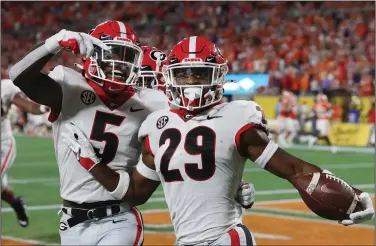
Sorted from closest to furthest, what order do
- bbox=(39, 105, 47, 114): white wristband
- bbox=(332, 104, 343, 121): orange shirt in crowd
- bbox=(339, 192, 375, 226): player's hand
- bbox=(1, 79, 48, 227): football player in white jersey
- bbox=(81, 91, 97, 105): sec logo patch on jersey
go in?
bbox=(339, 192, 375, 226): player's hand, bbox=(81, 91, 97, 105): sec logo patch on jersey, bbox=(39, 105, 47, 114): white wristband, bbox=(1, 79, 48, 227): football player in white jersey, bbox=(332, 104, 343, 121): orange shirt in crowd

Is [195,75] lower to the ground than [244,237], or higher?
higher

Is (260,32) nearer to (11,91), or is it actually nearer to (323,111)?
(323,111)

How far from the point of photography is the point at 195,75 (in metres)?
3.55

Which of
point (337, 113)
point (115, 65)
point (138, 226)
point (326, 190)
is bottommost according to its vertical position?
point (337, 113)

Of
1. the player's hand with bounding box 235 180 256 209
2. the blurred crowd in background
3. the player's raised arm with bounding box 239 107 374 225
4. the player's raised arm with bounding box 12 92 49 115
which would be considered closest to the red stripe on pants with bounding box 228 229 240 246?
the player's hand with bounding box 235 180 256 209

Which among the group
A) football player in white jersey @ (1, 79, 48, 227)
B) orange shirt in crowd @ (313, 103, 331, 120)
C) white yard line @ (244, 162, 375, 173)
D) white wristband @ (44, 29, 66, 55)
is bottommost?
white yard line @ (244, 162, 375, 173)

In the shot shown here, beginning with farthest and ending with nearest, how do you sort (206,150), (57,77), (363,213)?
(57,77)
(206,150)
(363,213)

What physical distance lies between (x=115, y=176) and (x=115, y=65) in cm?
60

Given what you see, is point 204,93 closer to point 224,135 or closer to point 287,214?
point 224,135

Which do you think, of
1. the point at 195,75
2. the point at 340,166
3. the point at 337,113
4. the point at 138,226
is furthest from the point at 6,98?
the point at 337,113

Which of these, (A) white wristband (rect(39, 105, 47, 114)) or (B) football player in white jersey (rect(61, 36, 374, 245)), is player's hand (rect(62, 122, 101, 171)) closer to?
(B) football player in white jersey (rect(61, 36, 374, 245))

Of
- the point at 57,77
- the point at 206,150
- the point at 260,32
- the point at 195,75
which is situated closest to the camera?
the point at 206,150

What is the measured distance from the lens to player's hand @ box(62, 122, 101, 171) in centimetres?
381

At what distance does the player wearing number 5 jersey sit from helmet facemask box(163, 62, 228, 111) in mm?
420
